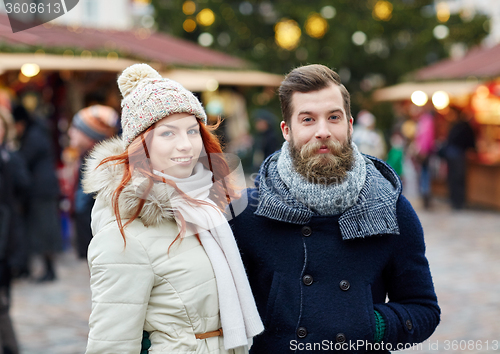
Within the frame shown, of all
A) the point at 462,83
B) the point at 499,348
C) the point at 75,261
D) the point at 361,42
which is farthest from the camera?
the point at 361,42

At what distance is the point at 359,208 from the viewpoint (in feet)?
6.97

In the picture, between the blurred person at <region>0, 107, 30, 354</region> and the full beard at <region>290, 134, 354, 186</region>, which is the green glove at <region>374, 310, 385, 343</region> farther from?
the blurred person at <region>0, 107, 30, 354</region>

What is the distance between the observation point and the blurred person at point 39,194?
275 inches

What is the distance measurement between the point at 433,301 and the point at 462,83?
1166cm

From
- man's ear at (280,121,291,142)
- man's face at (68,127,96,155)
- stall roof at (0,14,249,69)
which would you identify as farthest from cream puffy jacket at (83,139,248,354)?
stall roof at (0,14,249,69)

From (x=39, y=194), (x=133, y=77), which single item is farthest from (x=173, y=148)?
(x=39, y=194)

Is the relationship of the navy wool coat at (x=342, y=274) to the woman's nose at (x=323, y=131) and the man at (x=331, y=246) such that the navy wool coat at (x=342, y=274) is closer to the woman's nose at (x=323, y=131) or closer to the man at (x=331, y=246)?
the man at (x=331, y=246)

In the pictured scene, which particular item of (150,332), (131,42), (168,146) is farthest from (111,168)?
(131,42)

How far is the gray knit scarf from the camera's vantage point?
2.11 metres

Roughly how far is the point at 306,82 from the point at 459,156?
10.9 metres

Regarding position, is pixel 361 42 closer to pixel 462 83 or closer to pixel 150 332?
pixel 462 83

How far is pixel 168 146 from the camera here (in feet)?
6.54

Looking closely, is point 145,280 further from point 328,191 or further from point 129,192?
point 328,191

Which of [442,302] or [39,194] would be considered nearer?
[442,302]
